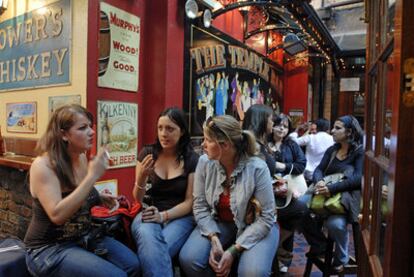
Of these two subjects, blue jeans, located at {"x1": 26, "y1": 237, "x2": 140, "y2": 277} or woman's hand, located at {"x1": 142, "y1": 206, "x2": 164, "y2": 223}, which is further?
woman's hand, located at {"x1": 142, "y1": 206, "x2": 164, "y2": 223}

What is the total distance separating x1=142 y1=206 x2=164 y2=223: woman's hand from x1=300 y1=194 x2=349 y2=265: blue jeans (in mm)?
1119

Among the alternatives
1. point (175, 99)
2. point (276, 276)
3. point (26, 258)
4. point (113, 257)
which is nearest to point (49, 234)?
point (26, 258)

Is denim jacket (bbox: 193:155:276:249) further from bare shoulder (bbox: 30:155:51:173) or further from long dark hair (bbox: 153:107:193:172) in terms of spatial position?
bare shoulder (bbox: 30:155:51:173)

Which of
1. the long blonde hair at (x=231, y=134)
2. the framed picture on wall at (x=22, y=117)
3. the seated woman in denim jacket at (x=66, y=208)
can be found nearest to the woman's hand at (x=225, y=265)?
the seated woman in denim jacket at (x=66, y=208)

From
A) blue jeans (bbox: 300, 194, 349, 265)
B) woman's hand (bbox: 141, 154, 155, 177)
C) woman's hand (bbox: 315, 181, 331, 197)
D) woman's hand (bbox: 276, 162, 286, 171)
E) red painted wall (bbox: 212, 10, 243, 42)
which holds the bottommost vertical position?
blue jeans (bbox: 300, 194, 349, 265)

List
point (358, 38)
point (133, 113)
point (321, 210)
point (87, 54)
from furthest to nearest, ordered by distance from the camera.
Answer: point (358, 38) → point (133, 113) → point (87, 54) → point (321, 210)

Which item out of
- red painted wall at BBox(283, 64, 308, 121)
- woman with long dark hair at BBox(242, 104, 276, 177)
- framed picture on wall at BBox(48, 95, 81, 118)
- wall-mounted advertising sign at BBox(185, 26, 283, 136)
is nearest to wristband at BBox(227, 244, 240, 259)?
woman with long dark hair at BBox(242, 104, 276, 177)

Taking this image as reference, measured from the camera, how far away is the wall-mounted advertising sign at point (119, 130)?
9.87 feet

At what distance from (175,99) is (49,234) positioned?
2182 millimetres

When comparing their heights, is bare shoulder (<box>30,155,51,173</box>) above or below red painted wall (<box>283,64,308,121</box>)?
below

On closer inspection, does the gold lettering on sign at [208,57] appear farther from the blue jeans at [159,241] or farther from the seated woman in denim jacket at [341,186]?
the blue jeans at [159,241]

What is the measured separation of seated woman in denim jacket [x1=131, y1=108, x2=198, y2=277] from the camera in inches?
73.6

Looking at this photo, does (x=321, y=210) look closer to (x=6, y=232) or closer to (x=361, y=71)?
(x=6, y=232)

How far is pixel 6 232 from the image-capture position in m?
3.43
